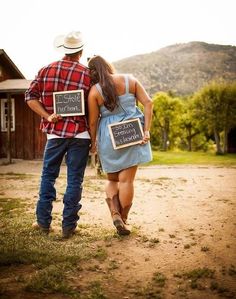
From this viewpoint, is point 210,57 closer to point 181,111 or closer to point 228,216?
point 181,111

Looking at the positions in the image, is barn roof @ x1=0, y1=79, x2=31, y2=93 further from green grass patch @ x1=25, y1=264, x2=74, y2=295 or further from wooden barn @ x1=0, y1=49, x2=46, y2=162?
green grass patch @ x1=25, y1=264, x2=74, y2=295

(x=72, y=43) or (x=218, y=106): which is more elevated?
(x=72, y=43)

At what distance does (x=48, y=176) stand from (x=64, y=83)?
1078mm

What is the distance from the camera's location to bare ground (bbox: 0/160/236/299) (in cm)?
299

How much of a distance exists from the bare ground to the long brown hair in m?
1.55

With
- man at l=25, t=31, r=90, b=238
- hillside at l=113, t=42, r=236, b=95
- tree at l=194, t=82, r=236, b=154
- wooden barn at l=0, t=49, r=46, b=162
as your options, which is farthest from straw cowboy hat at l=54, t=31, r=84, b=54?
hillside at l=113, t=42, r=236, b=95

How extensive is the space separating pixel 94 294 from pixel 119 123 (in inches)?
78.1

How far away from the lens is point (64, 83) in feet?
13.9

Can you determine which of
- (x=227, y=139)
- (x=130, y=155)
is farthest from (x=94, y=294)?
(x=227, y=139)

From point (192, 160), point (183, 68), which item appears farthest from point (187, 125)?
point (183, 68)

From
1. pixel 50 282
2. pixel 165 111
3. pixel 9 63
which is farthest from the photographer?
pixel 165 111

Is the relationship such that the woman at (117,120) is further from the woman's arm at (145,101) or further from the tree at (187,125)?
the tree at (187,125)

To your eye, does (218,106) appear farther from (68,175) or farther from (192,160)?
(68,175)

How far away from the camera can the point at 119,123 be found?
4.21 m
